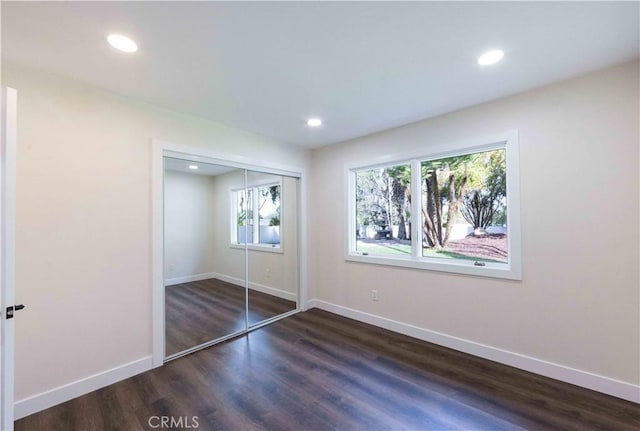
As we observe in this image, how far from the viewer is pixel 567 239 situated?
2.29m

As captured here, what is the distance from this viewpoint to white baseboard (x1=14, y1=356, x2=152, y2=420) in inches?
76.5

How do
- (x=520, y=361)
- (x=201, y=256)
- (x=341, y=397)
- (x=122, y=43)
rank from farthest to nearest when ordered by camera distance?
(x=201, y=256), (x=520, y=361), (x=341, y=397), (x=122, y=43)

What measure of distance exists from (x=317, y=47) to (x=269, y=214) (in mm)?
2517

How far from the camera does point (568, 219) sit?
2.28 metres

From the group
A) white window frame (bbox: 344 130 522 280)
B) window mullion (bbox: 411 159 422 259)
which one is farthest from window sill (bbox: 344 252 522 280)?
window mullion (bbox: 411 159 422 259)

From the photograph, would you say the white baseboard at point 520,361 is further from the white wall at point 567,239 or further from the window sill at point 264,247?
the window sill at point 264,247

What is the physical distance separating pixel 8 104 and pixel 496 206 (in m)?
3.65

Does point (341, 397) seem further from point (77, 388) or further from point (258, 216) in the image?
point (258, 216)

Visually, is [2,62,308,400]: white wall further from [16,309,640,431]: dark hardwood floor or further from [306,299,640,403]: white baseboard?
[306,299,640,403]: white baseboard

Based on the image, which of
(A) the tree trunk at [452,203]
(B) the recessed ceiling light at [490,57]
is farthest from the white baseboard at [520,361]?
(B) the recessed ceiling light at [490,57]

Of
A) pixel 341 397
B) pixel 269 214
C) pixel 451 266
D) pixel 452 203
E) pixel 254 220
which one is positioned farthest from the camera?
pixel 269 214

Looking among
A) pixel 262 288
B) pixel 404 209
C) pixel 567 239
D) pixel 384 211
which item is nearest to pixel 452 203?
pixel 404 209

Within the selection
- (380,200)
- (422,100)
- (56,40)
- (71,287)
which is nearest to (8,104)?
(56,40)

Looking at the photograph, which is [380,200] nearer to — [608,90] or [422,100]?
[422,100]
